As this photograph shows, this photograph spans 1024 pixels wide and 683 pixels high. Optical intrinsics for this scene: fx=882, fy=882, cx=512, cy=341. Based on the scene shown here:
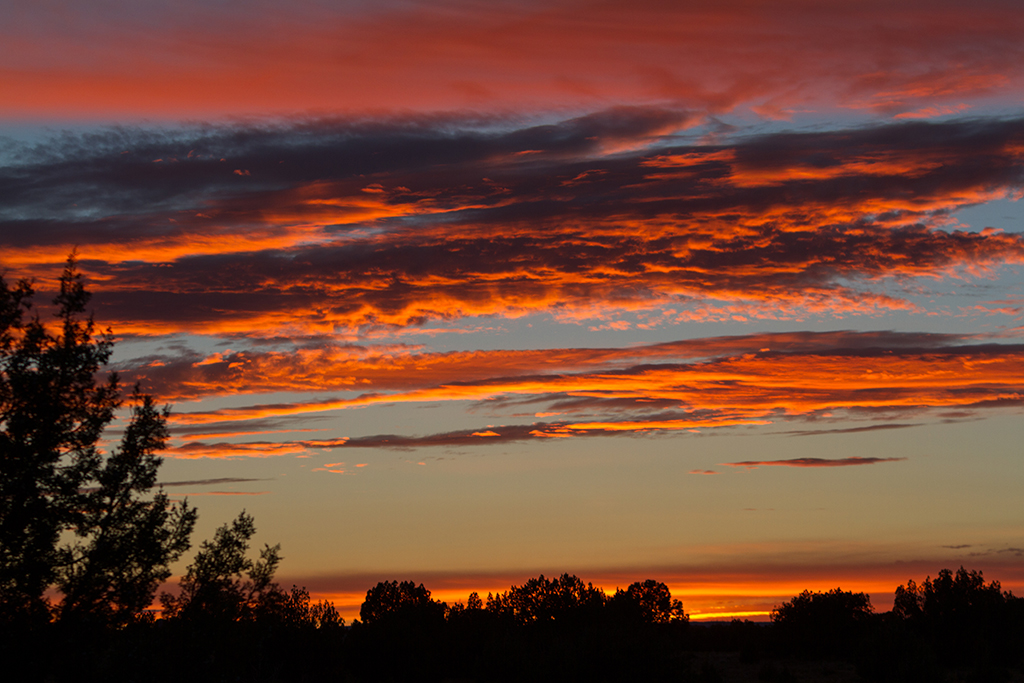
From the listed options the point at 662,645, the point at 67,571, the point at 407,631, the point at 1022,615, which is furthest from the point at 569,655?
the point at 1022,615

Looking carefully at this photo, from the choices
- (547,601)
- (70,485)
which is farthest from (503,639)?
(70,485)

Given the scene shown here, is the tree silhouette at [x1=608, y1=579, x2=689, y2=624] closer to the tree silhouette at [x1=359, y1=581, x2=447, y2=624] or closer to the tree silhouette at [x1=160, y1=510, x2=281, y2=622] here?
the tree silhouette at [x1=359, y1=581, x2=447, y2=624]

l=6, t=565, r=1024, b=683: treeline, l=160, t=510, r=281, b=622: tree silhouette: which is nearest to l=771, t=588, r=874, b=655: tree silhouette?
l=6, t=565, r=1024, b=683: treeline

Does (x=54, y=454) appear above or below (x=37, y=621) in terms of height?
above

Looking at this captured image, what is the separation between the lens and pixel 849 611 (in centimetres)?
4844

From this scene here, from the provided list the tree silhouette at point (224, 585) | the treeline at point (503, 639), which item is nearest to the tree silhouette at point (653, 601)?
the treeline at point (503, 639)

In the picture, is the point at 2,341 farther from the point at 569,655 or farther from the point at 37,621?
the point at 569,655

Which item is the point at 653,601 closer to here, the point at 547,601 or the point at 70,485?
the point at 547,601

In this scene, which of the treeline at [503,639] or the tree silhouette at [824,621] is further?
the tree silhouette at [824,621]

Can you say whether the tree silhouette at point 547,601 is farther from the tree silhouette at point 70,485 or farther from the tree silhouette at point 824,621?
the tree silhouette at point 70,485

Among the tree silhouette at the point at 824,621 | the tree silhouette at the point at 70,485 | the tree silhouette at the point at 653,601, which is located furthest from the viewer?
the tree silhouette at the point at 653,601

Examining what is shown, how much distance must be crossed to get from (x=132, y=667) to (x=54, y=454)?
6.65 m

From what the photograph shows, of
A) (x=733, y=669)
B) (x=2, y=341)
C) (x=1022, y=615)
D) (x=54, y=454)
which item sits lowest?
(x=733, y=669)

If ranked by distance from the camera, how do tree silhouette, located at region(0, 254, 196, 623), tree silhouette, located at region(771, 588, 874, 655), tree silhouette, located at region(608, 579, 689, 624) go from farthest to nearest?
1. tree silhouette, located at region(608, 579, 689, 624)
2. tree silhouette, located at region(771, 588, 874, 655)
3. tree silhouette, located at region(0, 254, 196, 623)
